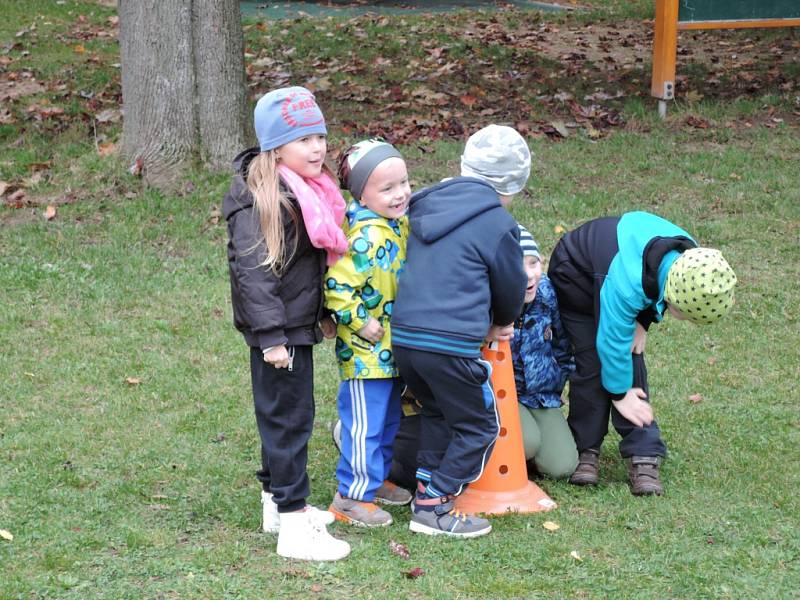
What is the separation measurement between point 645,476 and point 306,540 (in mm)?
1457

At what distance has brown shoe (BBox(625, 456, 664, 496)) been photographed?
440 cm

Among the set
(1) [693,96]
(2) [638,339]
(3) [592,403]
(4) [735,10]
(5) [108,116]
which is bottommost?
(3) [592,403]

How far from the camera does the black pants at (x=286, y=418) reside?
12.5ft

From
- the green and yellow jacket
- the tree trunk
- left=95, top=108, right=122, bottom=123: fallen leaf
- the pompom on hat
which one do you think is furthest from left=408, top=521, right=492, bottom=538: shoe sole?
left=95, top=108, right=122, bottom=123: fallen leaf

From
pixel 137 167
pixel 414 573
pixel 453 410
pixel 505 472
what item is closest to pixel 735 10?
pixel 137 167

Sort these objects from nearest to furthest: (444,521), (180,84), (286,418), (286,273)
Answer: (286,273) < (286,418) < (444,521) < (180,84)

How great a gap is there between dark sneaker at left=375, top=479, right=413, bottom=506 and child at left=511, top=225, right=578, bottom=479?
21.5 inches

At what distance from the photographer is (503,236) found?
392 cm

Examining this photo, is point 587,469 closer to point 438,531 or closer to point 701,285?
point 438,531

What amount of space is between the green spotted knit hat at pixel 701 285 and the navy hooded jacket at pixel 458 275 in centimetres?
55

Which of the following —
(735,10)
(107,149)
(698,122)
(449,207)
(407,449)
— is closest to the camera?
(449,207)

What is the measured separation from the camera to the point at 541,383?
4.67 metres

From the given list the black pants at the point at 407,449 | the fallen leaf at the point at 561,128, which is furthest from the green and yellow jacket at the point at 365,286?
the fallen leaf at the point at 561,128

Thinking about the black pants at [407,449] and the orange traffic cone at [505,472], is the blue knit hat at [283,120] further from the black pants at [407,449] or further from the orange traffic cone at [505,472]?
the black pants at [407,449]
